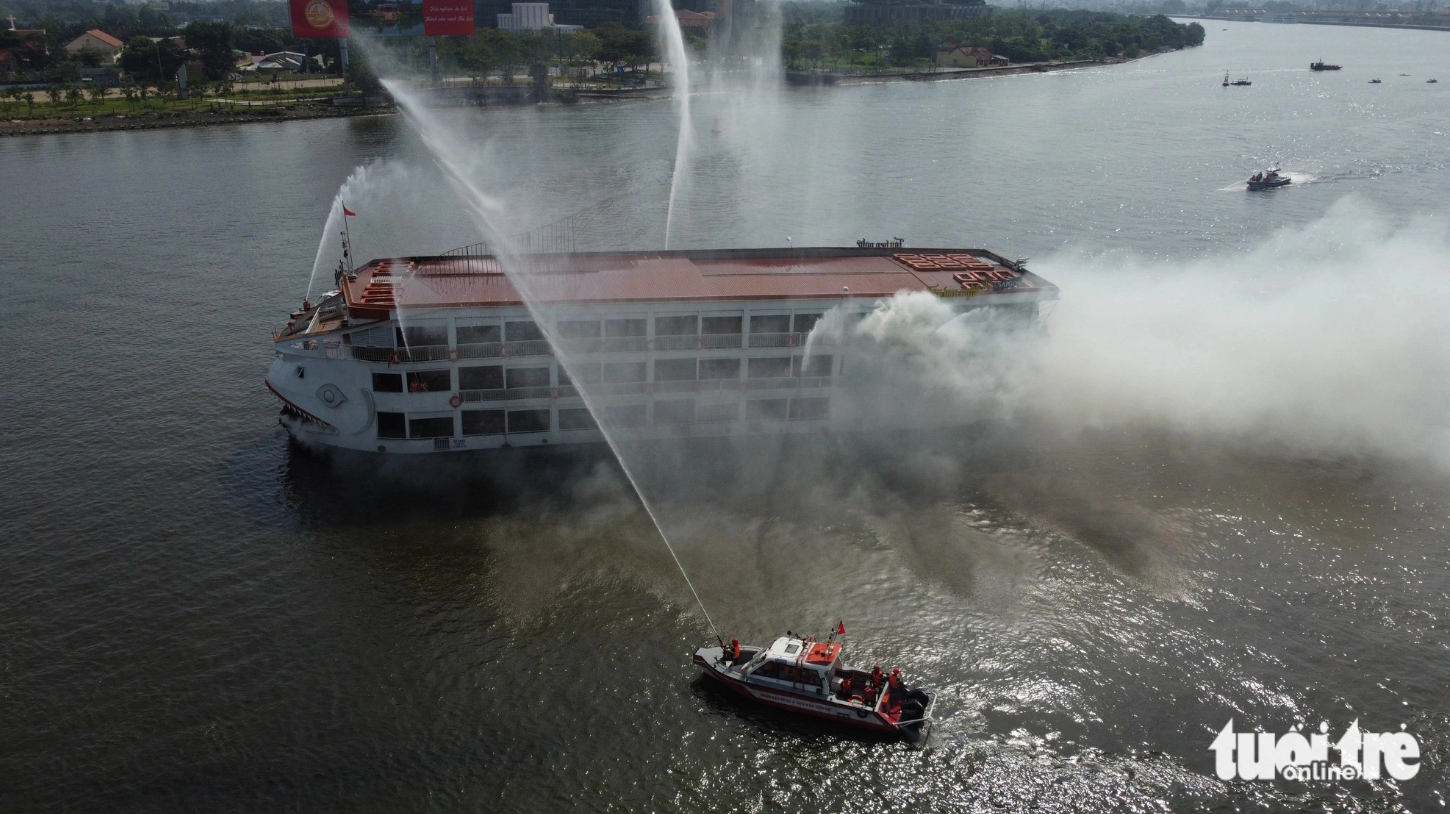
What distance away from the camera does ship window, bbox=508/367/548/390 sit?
40656mm

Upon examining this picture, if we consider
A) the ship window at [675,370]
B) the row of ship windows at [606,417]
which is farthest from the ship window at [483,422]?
the ship window at [675,370]

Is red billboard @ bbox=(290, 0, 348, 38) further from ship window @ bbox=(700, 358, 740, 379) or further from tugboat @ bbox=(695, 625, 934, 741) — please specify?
tugboat @ bbox=(695, 625, 934, 741)

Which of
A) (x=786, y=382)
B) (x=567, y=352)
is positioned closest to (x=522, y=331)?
(x=567, y=352)

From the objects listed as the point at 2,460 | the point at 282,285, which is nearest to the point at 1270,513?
the point at 2,460

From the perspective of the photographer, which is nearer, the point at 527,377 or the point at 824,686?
the point at 824,686

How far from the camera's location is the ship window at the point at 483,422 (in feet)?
135

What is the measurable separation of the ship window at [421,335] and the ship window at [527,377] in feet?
9.75

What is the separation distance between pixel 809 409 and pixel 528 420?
39.3 ft

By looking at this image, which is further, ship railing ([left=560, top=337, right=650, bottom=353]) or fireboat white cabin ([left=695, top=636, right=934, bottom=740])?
ship railing ([left=560, top=337, right=650, bottom=353])

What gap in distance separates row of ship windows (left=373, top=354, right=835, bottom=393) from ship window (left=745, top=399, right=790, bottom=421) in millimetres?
1178

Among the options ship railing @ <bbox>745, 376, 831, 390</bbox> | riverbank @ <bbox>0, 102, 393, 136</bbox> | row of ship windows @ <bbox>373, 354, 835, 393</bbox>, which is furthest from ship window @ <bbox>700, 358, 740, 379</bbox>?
riverbank @ <bbox>0, 102, 393, 136</bbox>

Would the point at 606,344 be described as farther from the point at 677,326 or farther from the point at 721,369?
the point at 721,369

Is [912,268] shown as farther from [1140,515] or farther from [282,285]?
[282,285]

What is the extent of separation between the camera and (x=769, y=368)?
42438 millimetres
